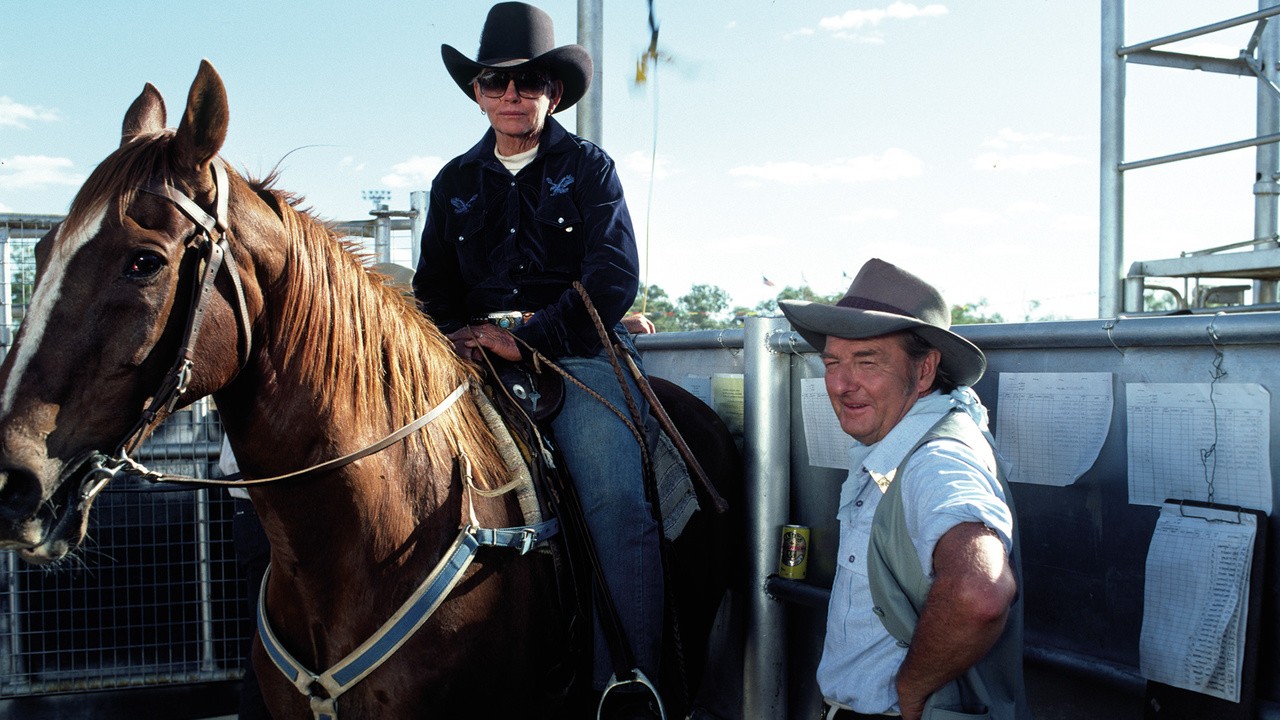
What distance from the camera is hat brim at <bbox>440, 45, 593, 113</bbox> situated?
10.8 feet

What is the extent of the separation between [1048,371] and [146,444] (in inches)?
192

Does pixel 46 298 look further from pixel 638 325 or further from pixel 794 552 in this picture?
pixel 638 325

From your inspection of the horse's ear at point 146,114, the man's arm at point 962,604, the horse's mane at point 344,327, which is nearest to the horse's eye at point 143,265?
the horse's mane at point 344,327

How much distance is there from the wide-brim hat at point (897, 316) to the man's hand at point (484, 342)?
104cm

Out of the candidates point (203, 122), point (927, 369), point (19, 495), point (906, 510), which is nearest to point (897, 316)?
point (927, 369)

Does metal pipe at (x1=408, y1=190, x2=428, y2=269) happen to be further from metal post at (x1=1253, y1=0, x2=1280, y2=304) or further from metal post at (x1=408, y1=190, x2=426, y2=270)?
metal post at (x1=1253, y1=0, x2=1280, y2=304)

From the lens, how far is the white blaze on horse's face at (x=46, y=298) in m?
1.87

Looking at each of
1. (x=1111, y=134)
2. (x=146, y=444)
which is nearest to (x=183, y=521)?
(x=146, y=444)

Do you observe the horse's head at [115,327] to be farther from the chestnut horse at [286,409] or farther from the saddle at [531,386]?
the saddle at [531,386]

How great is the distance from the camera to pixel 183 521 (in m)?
5.17

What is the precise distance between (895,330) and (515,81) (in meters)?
1.78

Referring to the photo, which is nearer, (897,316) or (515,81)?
(897,316)

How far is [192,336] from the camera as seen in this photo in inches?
79.4

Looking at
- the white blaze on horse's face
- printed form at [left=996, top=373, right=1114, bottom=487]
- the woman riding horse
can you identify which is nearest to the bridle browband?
the white blaze on horse's face
